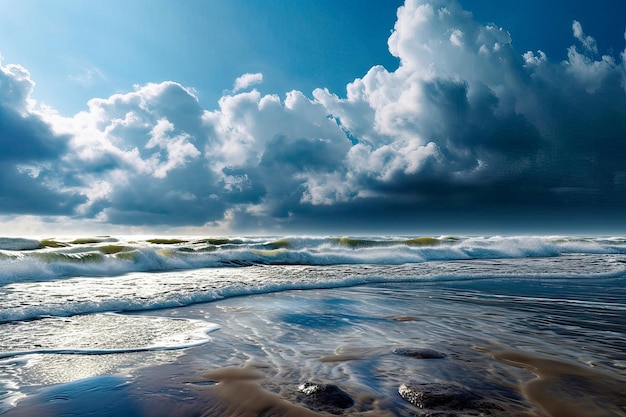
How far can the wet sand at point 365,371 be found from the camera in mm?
2871

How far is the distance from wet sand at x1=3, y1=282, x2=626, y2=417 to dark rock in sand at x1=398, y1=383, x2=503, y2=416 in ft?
0.05

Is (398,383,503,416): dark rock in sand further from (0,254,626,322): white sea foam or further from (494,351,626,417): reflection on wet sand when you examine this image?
(0,254,626,322): white sea foam

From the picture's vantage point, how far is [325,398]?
9.84ft

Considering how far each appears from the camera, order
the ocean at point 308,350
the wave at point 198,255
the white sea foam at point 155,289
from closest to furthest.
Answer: the ocean at point 308,350 < the white sea foam at point 155,289 < the wave at point 198,255

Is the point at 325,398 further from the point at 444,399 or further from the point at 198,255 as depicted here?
the point at 198,255

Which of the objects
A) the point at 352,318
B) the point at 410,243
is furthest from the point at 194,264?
the point at 410,243

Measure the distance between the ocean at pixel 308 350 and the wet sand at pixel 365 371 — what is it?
0.07ft

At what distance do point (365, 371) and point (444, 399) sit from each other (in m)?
0.93

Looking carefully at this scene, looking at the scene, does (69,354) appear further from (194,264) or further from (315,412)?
(194,264)

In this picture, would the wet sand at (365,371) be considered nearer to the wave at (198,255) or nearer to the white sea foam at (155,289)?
the white sea foam at (155,289)

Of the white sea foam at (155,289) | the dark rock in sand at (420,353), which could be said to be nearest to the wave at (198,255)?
the white sea foam at (155,289)

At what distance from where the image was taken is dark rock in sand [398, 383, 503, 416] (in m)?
2.79

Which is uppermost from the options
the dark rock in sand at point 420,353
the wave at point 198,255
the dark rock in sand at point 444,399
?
the wave at point 198,255

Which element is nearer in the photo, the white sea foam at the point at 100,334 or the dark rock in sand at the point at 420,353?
the dark rock in sand at the point at 420,353
